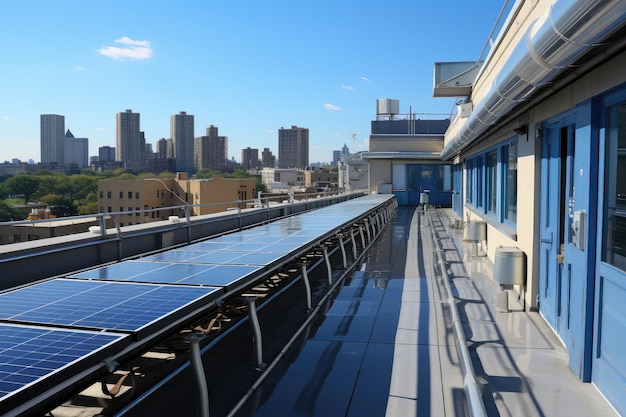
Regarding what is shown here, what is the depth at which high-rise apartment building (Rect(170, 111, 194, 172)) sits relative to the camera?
162 meters

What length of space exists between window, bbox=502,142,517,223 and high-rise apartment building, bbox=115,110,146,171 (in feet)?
493

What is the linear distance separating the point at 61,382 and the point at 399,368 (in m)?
3.14

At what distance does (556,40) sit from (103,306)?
3.29 metres

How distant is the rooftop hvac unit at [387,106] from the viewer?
108ft

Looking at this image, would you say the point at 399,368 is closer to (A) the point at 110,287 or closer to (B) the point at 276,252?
(B) the point at 276,252

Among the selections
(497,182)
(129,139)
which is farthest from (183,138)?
(497,182)

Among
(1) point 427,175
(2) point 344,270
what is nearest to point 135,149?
(1) point 427,175

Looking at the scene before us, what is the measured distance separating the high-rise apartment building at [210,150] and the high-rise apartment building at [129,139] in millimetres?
16322

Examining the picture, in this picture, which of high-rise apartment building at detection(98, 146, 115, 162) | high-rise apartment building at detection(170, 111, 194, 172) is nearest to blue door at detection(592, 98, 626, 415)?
high-rise apartment building at detection(170, 111, 194, 172)

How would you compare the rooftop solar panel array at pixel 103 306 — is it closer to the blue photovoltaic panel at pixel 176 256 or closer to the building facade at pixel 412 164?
the blue photovoltaic panel at pixel 176 256

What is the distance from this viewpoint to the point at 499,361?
484 cm

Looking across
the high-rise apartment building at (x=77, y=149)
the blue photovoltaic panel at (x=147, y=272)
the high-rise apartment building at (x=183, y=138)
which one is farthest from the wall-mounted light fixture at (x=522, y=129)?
the high-rise apartment building at (x=77, y=149)

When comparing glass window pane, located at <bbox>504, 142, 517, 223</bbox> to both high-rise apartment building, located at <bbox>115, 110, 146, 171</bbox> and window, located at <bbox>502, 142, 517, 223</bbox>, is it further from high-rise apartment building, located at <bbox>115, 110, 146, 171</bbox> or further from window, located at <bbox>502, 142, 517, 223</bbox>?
high-rise apartment building, located at <bbox>115, 110, 146, 171</bbox>

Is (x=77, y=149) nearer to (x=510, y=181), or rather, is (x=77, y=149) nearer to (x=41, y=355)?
(x=510, y=181)
